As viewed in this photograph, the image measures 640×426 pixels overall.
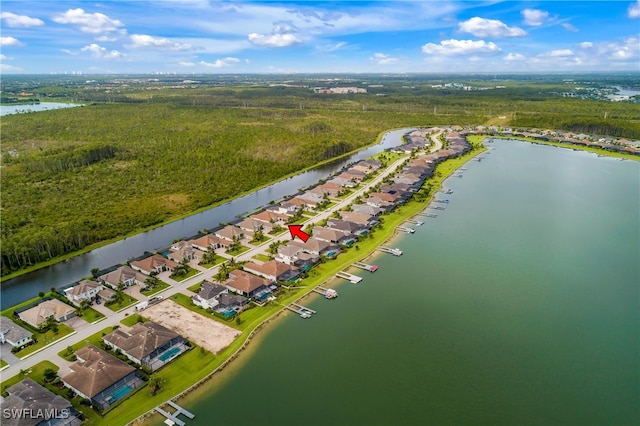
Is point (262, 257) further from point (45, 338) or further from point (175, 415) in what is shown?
point (175, 415)

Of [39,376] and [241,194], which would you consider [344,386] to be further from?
[241,194]

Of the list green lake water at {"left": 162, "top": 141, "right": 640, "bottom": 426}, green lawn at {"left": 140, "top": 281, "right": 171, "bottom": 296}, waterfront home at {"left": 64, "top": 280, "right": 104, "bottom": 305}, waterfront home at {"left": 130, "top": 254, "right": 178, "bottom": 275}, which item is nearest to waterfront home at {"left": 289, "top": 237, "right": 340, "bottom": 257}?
green lake water at {"left": 162, "top": 141, "right": 640, "bottom": 426}

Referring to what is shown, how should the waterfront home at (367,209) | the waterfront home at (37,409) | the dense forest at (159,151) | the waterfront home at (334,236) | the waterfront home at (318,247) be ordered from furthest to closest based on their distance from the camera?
the waterfront home at (367,209)
the dense forest at (159,151)
the waterfront home at (334,236)
the waterfront home at (318,247)
the waterfront home at (37,409)

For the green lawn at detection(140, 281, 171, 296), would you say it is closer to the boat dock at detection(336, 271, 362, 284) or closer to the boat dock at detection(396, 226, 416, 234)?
the boat dock at detection(336, 271, 362, 284)

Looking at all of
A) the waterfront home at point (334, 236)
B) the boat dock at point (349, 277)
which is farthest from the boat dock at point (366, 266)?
the waterfront home at point (334, 236)

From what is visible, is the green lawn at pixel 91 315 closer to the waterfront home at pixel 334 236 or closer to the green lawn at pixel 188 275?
the green lawn at pixel 188 275

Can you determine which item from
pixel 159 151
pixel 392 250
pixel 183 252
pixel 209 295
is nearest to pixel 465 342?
pixel 392 250
